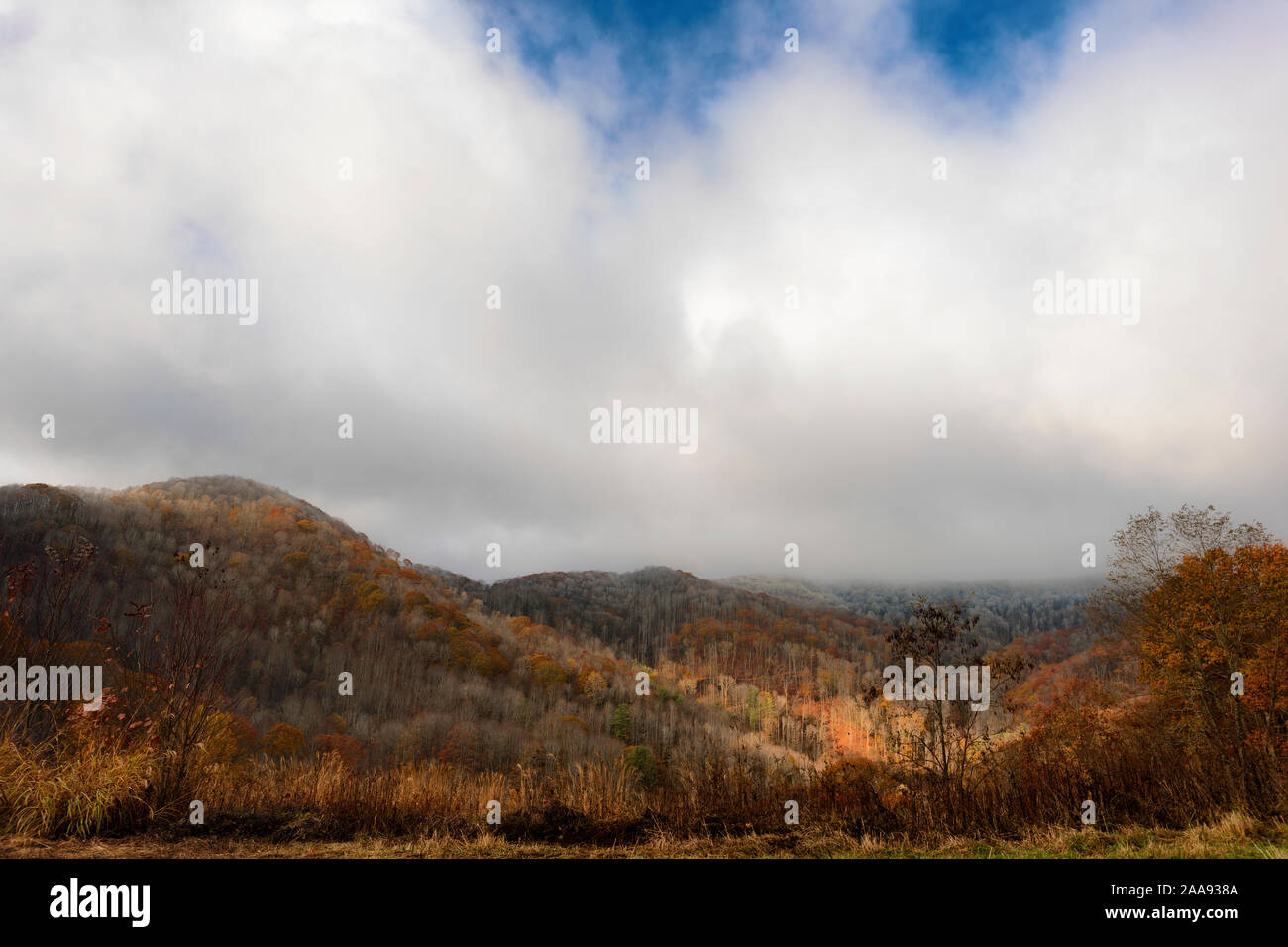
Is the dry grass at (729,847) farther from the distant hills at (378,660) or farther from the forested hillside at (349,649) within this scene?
the forested hillside at (349,649)

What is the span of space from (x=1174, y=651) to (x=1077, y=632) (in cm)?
6984

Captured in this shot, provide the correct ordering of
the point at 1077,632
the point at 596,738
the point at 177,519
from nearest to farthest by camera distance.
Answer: the point at 596,738 < the point at 177,519 < the point at 1077,632

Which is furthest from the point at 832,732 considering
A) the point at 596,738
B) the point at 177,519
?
the point at 177,519

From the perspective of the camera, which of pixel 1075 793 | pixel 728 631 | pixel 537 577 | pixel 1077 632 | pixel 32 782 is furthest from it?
pixel 537 577

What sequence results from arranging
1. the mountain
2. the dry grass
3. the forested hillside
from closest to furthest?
1. the dry grass
2. the forested hillside
3. the mountain

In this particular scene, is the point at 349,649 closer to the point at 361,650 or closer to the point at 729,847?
the point at 361,650

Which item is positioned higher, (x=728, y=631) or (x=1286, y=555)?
(x=1286, y=555)

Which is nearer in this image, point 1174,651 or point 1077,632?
point 1174,651

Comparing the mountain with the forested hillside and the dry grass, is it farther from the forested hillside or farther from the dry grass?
the dry grass

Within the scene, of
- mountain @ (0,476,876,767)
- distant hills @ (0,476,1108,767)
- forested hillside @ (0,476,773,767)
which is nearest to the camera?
forested hillside @ (0,476,773,767)

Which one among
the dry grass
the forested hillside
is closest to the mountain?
the forested hillside
